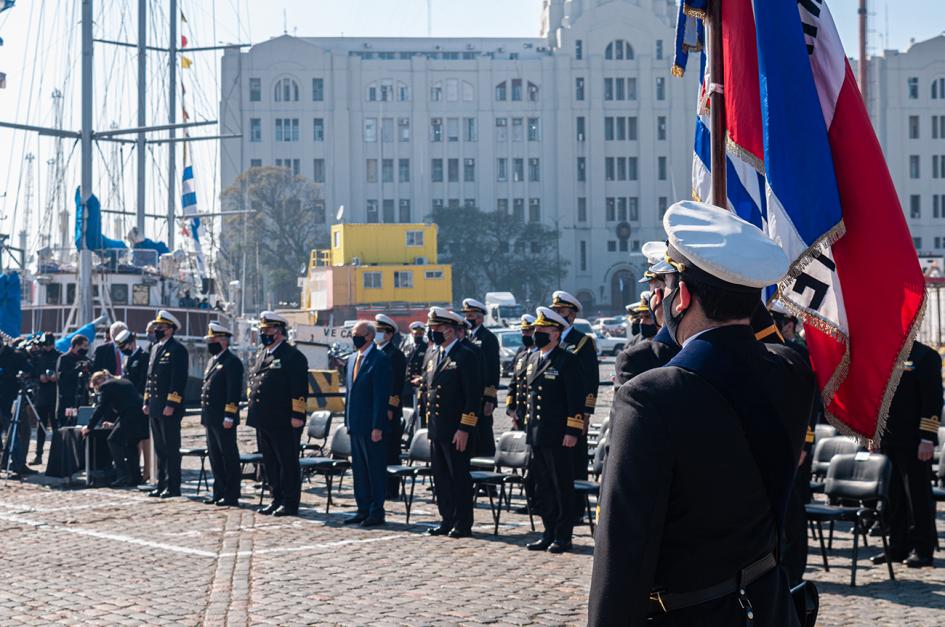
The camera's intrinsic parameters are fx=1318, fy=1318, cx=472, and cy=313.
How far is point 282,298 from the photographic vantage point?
8569 centimetres

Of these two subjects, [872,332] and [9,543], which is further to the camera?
[9,543]

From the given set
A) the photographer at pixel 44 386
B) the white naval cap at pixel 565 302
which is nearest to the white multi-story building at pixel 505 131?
the photographer at pixel 44 386

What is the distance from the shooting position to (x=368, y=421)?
1333 cm

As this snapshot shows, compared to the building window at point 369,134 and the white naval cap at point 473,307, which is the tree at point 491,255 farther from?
the white naval cap at point 473,307

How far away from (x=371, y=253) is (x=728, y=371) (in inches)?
2439

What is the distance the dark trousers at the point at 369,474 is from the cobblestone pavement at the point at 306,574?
311 millimetres

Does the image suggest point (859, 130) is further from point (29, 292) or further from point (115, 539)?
point (29, 292)

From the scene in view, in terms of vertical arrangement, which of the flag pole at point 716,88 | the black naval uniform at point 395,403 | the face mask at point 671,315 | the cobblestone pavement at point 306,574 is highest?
the flag pole at point 716,88

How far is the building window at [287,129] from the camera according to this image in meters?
94.1

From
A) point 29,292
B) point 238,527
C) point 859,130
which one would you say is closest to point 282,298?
point 29,292

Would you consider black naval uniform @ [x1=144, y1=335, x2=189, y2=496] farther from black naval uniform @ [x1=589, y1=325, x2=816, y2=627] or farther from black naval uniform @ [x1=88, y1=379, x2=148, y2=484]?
black naval uniform @ [x1=589, y1=325, x2=816, y2=627]

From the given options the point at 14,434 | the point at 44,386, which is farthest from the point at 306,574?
the point at 44,386

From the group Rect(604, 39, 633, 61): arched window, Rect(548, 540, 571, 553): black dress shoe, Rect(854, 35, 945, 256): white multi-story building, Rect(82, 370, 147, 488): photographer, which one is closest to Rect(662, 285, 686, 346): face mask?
Rect(548, 540, 571, 553): black dress shoe

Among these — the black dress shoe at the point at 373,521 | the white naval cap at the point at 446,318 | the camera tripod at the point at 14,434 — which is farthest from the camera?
the camera tripod at the point at 14,434
